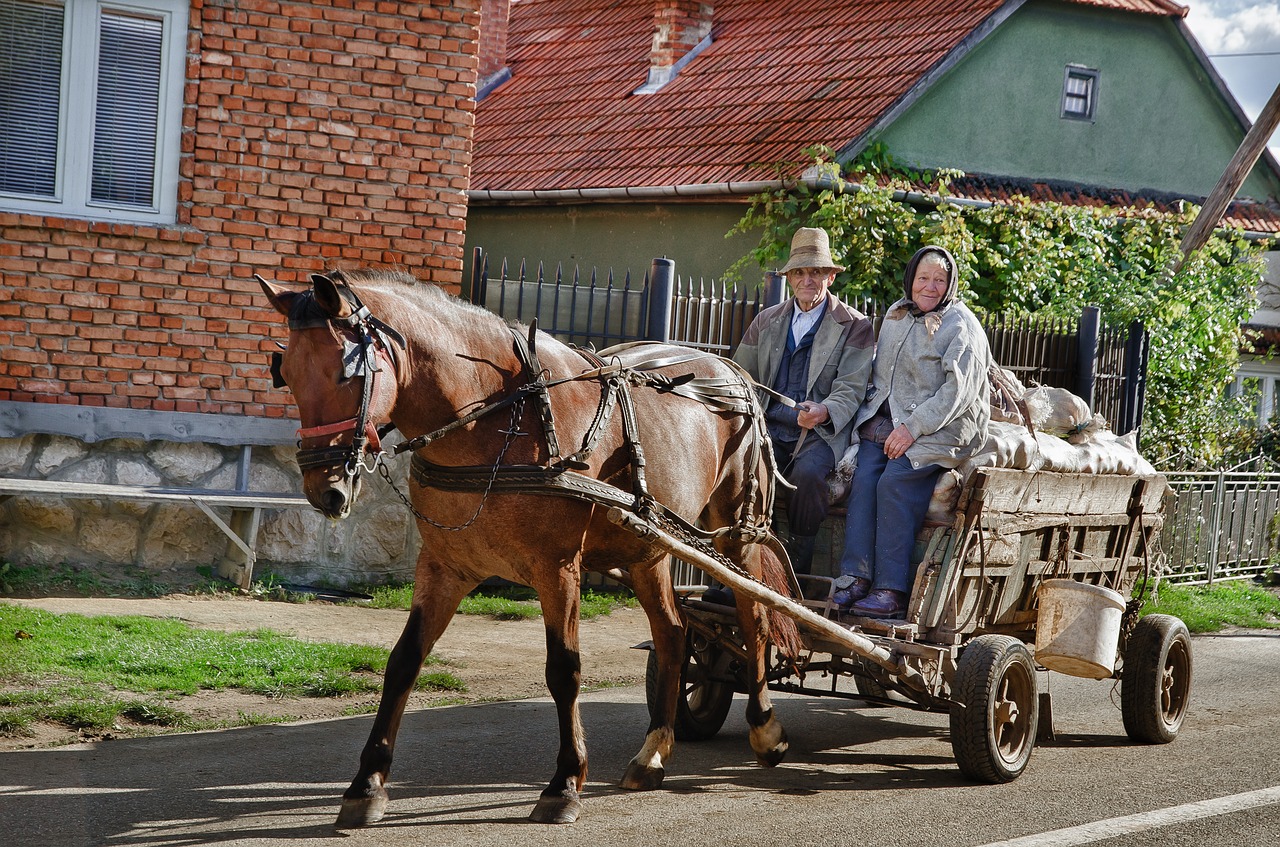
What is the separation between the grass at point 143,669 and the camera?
20.9 feet

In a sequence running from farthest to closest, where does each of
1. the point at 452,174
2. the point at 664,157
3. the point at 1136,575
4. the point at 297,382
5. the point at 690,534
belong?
the point at 664,157
the point at 452,174
the point at 1136,575
the point at 690,534
the point at 297,382

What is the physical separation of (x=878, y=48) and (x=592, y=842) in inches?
481

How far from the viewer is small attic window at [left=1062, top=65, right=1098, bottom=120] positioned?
15.5 m

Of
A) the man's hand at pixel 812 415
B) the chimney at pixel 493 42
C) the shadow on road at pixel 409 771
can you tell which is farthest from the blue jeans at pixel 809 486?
the chimney at pixel 493 42

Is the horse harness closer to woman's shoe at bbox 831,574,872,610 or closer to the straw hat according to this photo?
woman's shoe at bbox 831,574,872,610

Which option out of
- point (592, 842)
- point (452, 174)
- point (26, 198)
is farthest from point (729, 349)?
point (592, 842)

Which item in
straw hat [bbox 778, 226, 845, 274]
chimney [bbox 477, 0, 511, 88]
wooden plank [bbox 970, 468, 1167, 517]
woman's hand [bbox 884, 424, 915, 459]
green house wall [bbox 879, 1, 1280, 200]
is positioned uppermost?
chimney [bbox 477, 0, 511, 88]

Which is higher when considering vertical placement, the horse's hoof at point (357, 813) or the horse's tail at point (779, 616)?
the horse's tail at point (779, 616)

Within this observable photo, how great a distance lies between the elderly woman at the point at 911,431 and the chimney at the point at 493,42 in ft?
45.2

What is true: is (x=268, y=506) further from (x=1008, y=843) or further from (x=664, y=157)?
(x=664, y=157)

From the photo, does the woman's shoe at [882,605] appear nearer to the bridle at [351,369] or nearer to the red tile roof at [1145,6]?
the bridle at [351,369]

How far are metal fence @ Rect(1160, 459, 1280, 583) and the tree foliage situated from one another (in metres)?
0.41

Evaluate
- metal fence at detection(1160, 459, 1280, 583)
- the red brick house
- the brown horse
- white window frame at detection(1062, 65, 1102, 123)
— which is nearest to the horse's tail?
the brown horse

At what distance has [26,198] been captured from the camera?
358 inches
